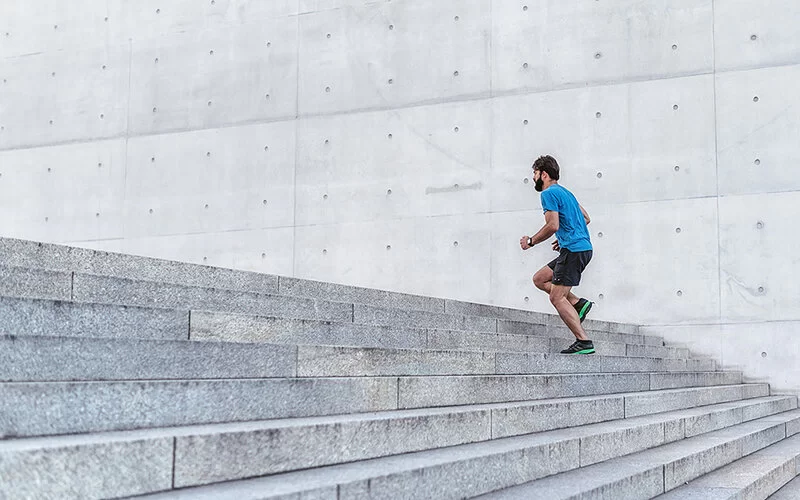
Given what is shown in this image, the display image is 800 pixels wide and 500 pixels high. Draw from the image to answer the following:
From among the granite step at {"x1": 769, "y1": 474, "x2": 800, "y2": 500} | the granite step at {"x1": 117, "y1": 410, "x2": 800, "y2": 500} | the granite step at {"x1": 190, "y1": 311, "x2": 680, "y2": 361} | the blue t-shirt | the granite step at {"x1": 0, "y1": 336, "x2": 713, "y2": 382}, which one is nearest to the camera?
the granite step at {"x1": 117, "y1": 410, "x2": 800, "y2": 500}

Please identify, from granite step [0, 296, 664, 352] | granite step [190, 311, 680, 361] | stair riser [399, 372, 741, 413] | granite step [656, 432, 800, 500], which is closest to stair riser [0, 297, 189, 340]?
granite step [0, 296, 664, 352]

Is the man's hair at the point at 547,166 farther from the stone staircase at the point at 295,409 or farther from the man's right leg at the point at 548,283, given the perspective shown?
the stone staircase at the point at 295,409

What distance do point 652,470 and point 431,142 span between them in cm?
785

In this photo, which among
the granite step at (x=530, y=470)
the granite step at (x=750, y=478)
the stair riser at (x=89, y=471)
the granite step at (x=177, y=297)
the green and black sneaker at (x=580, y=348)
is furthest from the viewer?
the green and black sneaker at (x=580, y=348)

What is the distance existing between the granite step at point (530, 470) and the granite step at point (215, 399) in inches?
13.7

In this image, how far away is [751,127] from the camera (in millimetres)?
10867

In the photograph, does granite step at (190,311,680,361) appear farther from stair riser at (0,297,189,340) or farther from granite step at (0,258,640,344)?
granite step at (0,258,640,344)

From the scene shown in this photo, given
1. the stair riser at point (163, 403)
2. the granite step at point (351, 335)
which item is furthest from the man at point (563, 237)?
the stair riser at point (163, 403)

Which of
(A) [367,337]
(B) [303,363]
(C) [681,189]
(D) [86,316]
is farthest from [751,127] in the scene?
(D) [86,316]

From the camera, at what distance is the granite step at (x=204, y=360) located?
9.54 ft

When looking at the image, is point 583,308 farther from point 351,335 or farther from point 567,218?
point 351,335

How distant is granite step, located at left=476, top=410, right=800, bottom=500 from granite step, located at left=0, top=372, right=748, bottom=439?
68cm

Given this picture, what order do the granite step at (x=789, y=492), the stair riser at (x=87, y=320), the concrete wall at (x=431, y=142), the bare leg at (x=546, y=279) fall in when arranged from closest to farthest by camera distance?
the stair riser at (x=87, y=320) < the granite step at (x=789, y=492) < the bare leg at (x=546, y=279) < the concrete wall at (x=431, y=142)

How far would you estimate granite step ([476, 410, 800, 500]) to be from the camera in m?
3.76
